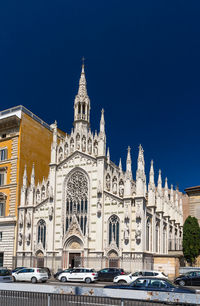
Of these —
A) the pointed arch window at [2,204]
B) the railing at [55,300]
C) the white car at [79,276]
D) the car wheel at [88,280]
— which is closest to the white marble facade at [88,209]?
the pointed arch window at [2,204]

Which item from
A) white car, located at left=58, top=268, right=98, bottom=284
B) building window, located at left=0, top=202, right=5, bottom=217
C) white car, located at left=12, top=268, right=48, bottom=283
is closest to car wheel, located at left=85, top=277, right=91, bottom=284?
white car, located at left=58, top=268, right=98, bottom=284

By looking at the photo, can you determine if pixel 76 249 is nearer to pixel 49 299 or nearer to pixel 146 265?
pixel 146 265

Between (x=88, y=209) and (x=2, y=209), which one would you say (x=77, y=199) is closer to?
(x=88, y=209)

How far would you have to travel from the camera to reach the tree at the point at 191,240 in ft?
157

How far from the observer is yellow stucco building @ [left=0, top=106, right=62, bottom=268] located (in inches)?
1908

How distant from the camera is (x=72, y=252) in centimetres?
4438

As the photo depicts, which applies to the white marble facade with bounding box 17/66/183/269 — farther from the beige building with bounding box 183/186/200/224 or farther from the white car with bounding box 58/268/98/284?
the white car with bounding box 58/268/98/284

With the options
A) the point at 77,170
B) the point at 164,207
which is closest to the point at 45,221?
the point at 77,170

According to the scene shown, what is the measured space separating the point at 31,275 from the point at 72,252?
10.1 metres

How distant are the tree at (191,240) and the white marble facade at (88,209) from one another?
276cm

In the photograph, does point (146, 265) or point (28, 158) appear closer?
point (146, 265)

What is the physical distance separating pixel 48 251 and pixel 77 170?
10.3 meters

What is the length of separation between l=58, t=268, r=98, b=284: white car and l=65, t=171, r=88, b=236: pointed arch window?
9.10m

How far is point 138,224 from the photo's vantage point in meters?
40.1
